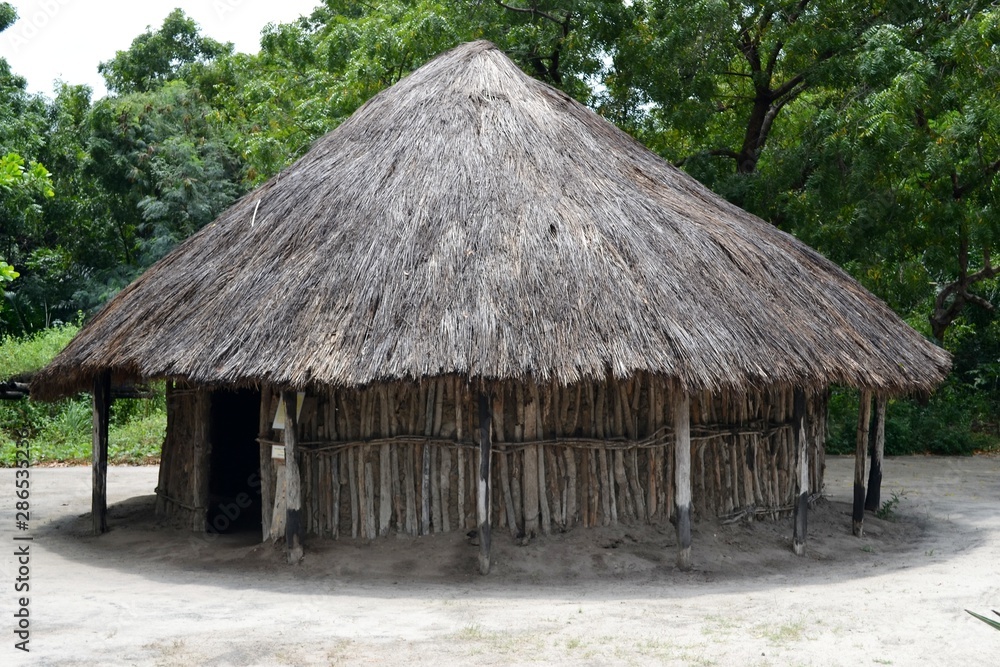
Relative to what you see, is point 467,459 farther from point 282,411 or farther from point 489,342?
point 282,411

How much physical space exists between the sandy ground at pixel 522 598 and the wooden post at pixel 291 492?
0.51 feet

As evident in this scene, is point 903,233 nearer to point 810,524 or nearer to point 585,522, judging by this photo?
point 810,524

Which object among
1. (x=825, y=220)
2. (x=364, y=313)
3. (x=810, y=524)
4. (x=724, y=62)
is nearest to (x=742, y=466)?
(x=810, y=524)

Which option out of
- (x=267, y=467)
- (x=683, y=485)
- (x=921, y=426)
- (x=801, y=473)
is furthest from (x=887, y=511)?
(x=267, y=467)

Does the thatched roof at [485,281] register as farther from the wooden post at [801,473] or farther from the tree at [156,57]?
the tree at [156,57]

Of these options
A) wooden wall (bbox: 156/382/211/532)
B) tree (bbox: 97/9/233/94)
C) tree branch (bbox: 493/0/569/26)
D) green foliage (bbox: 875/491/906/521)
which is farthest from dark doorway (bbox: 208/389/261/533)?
tree (bbox: 97/9/233/94)

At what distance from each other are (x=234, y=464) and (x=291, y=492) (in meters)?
3.15

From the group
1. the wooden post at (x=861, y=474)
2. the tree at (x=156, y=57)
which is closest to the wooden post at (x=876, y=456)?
the wooden post at (x=861, y=474)

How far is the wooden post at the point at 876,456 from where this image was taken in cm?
1077

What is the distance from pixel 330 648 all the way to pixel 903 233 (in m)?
11.1

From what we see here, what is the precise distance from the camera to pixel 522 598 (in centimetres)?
764

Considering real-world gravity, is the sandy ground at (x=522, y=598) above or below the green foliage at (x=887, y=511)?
below

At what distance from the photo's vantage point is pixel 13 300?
22844mm

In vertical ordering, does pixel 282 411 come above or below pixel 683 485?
above
